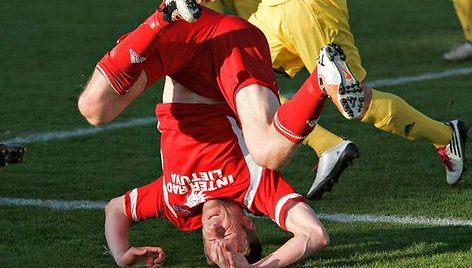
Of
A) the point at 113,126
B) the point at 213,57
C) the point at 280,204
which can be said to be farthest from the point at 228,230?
the point at 113,126

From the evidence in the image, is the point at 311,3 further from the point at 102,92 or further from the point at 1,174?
the point at 1,174

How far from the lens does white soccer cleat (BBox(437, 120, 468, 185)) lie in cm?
665

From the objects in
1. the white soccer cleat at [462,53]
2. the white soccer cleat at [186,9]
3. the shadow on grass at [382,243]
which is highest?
the white soccer cleat at [186,9]

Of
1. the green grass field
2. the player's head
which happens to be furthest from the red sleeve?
the player's head

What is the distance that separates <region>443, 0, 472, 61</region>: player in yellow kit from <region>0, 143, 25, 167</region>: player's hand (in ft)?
17.0

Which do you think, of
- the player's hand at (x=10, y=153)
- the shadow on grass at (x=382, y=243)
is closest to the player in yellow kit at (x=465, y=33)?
the shadow on grass at (x=382, y=243)

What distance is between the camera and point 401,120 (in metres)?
6.52

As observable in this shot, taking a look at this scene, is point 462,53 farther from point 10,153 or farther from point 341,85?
point 341,85

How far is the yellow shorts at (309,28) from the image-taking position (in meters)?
6.50

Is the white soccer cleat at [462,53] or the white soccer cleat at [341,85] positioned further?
the white soccer cleat at [462,53]

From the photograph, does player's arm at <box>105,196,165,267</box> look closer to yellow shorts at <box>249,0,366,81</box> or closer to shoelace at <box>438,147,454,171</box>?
yellow shorts at <box>249,0,366,81</box>

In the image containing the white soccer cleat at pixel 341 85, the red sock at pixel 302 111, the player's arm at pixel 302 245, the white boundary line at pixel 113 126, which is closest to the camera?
the white soccer cleat at pixel 341 85

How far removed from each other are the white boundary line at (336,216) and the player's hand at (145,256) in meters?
1.09

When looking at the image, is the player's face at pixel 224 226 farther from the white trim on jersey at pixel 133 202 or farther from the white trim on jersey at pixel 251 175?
the white trim on jersey at pixel 133 202
